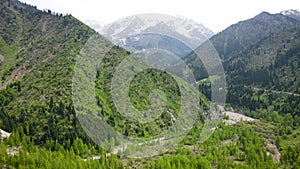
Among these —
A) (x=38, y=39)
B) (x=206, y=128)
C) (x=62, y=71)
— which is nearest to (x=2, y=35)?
(x=38, y=39)

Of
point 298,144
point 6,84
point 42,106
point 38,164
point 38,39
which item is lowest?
point 298,144

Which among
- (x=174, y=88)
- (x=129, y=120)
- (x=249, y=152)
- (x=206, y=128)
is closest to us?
(x=249, y=152)

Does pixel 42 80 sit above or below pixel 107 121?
above

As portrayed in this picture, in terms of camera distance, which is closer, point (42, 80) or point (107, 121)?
point (107, 121)

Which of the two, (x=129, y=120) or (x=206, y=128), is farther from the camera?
(x=206, y=128)

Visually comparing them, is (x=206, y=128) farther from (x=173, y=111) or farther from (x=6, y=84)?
(x=6, y=84)

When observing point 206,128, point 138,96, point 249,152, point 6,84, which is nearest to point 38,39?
point 6,84

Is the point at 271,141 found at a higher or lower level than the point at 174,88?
lower

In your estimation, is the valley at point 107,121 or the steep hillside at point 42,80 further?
the steep hillside at point 42,80

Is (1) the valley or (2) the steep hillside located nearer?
(1) the valley

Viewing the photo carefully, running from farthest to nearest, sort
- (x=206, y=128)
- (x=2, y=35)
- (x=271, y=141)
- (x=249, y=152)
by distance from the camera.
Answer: (x=2, y=35) < (x=206, y=128) < (x=271, y=141) < (x=249, y=152)
